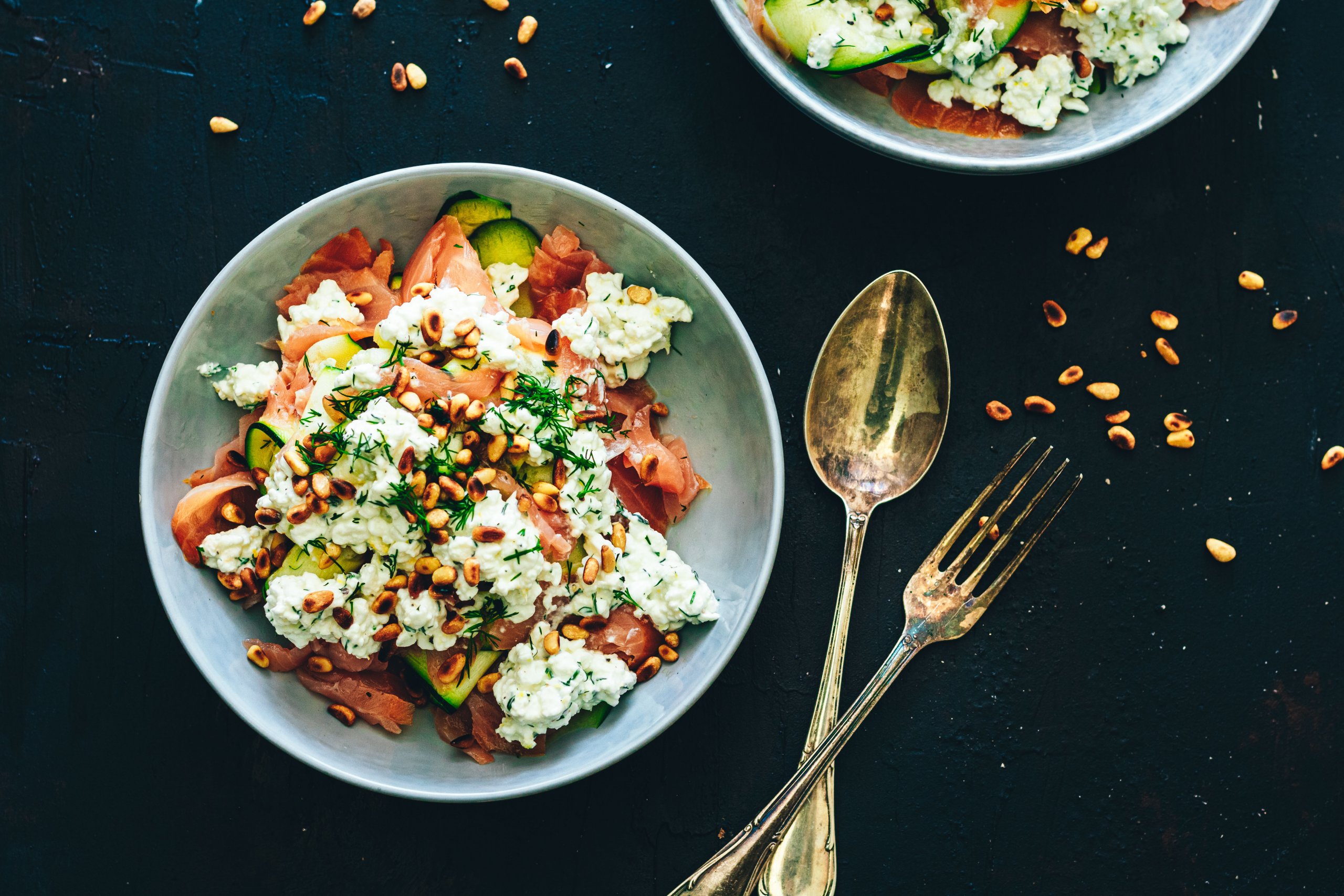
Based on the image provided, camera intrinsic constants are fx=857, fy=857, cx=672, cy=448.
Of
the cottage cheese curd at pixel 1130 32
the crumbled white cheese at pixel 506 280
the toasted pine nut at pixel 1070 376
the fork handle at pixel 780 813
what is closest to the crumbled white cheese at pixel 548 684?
the fork handle at pixel 780 813

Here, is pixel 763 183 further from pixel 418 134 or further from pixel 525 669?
pixel 525 669

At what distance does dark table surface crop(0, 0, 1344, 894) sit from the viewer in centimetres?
226

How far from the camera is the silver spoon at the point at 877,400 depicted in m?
2.26

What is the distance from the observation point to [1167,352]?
91.4 inches

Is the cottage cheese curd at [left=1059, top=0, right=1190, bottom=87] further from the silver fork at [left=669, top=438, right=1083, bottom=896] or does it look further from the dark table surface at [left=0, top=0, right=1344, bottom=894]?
the silver fork at [left=669, top=438, right=1083, bottom=896]

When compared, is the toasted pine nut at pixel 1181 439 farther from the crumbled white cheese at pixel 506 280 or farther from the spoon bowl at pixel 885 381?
the crumbled white cheese at pixel 506 280

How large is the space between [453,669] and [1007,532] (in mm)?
1438

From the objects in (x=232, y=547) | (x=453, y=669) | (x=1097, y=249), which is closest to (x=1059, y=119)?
(x=1097, y=249)

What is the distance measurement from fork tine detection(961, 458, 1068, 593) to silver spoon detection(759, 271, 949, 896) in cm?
26

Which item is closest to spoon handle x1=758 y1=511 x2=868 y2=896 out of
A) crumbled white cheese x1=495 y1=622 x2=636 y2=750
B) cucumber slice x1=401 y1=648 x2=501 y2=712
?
crumbled white cheese x1=495 y1=622 x2=636 y2=750

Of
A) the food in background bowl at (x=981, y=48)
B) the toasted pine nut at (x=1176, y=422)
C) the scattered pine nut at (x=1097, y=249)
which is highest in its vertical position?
the food in background bowl at (x=981, y=48)

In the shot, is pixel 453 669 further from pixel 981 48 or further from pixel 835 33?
pixel 981 48

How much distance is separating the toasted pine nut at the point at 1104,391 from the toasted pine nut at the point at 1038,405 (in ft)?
0.36

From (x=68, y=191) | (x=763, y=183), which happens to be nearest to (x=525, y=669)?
(x=763, y=183)
